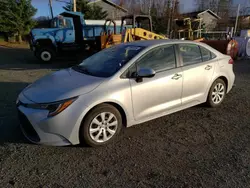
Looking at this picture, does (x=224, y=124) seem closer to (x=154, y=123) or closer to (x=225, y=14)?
(x=154, y=123)

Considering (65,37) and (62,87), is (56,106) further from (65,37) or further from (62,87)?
(65,37)

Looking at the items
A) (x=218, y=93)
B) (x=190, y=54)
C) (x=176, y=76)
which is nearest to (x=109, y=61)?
(x=176, y=76)

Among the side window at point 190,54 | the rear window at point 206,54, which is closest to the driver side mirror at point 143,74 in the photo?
the side window at point 190,54

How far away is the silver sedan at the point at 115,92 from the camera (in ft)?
9.71

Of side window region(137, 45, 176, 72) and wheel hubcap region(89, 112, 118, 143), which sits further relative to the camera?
side window region(137, 45, 176, 72)

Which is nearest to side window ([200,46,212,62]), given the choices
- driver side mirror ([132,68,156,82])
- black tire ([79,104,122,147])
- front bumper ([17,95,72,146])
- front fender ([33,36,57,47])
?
driver side mirror ([132,68,156,82])

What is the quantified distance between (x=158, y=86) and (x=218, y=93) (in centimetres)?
180

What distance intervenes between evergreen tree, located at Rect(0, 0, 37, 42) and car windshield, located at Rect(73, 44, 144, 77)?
76.8 feet

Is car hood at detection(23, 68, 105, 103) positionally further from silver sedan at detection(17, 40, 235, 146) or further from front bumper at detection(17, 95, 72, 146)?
front bumper at detection(17, 95, 72, 146)

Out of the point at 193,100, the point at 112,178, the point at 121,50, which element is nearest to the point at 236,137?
the point at 193,100

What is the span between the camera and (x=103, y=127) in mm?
3236

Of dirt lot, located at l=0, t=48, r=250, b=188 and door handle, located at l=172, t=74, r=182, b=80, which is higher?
door handle, located at l=172, t=74, r=182, b=80

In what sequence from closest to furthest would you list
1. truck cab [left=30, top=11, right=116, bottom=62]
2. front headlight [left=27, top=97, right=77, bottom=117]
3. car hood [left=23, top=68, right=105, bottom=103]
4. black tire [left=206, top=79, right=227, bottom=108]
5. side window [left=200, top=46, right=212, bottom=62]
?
front headlight [left=27, top=97, right=77, bottom=117]
car hood [left=23, top=68, right=105, bottom=103]
side window [left=200, top=46, right=212, bottom=62]
black tire [left=206, top=79, right=227, bottom=108]
truck cab [left=30, top=11, right=116, bottom=62]

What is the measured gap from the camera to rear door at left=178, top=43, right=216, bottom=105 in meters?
4.02
